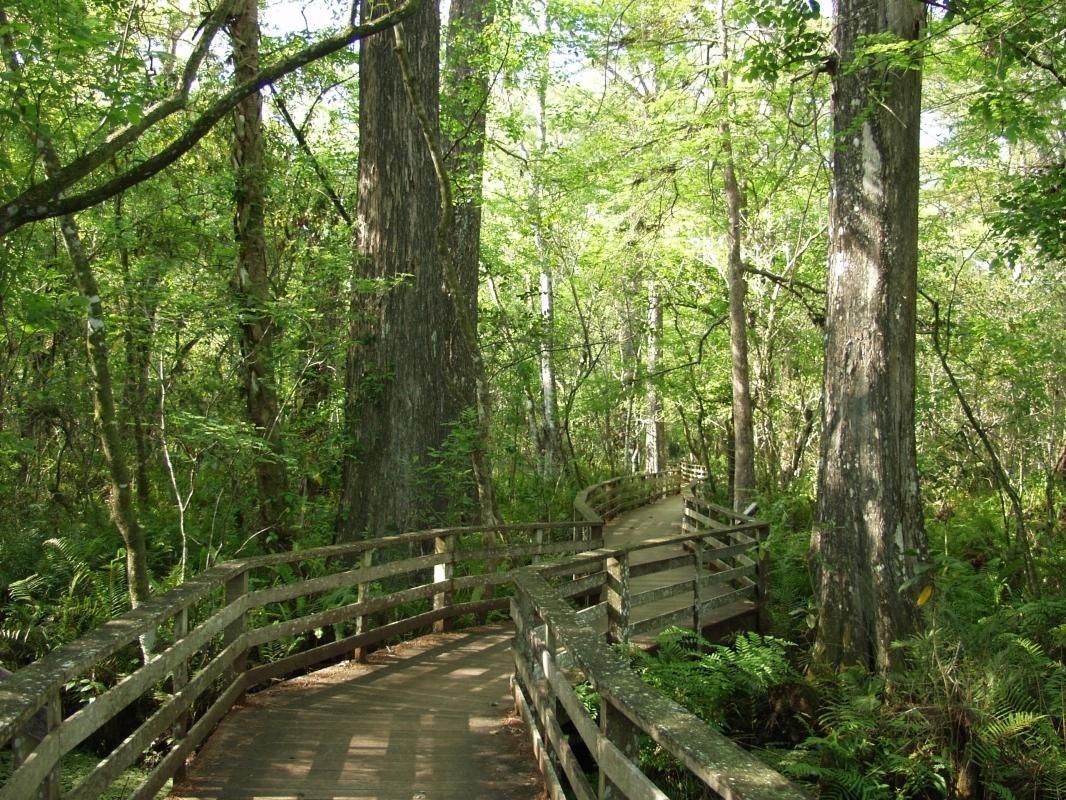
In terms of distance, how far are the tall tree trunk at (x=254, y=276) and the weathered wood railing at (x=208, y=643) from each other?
38.6 inches

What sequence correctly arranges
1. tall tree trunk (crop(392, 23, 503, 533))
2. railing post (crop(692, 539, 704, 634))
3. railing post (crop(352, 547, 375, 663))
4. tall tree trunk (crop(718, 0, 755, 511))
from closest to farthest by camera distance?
1. railing post (crop(352, 547, 375, 663))
2. railing post (crop(692, 539, 704, 634))
3. tall tree trunk (crop(392, 23, 503, 533))
4. tall tree trunk (crop(718, 0, 755, 511))

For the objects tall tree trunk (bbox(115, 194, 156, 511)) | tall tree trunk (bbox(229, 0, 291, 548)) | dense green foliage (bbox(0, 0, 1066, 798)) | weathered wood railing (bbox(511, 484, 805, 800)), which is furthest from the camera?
tall tree trunk (bbox(229, 0, 291, 548))

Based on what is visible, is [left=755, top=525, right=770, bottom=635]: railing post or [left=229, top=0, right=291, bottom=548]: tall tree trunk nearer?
[left=229, top=0, right=291, bottom=548]: tall tree trunk

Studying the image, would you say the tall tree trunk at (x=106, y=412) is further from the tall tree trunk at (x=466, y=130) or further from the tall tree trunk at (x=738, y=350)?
the tall tree trunk at (x=738, y=350)

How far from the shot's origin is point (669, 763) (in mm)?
6105

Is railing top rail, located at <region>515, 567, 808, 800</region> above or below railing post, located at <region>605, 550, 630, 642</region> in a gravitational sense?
above

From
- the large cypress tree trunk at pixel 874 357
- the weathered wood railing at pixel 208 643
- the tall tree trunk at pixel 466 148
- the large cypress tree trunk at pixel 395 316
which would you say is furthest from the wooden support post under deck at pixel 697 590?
the large cypress tree trunk at pixel 395 316

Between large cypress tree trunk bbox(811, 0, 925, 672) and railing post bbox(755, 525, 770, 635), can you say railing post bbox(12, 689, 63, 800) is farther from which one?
railing post bbox(755, 525, 770, 635)

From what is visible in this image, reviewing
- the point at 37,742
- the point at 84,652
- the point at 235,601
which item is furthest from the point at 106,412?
the point at 37,742

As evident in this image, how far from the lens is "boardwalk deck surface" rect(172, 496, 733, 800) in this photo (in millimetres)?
4859

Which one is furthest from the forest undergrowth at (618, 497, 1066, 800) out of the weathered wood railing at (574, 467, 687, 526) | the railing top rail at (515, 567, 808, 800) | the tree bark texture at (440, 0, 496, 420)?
the tree bark texture at (440, 0, 496, 420)

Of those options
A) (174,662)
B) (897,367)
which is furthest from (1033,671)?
(174,662)

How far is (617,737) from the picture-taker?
3301mm

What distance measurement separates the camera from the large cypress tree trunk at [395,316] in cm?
1068
